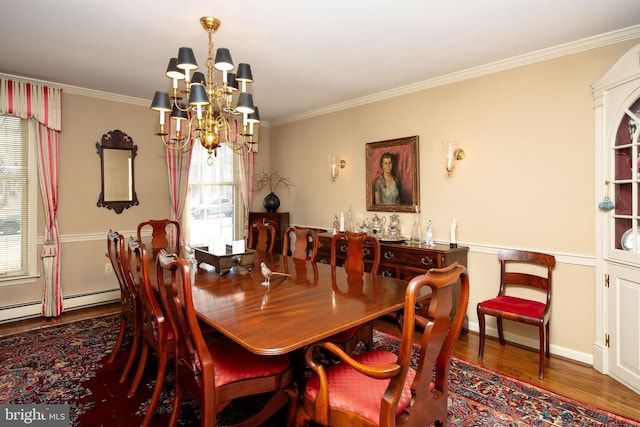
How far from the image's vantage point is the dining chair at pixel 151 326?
6.54 feet

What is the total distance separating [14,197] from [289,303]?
3.68 m

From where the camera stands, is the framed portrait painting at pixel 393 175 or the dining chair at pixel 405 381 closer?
the dining chair at pixel 405 381

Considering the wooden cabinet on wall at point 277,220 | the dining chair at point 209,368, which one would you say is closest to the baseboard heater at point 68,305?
the wooden cabinet on wall at point 277,220

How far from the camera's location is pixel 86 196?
420cm

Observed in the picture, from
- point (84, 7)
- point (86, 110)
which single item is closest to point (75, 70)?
point (86, 110)

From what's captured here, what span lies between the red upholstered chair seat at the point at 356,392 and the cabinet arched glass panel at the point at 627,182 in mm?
2005

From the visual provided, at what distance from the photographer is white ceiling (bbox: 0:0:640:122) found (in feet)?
7.59

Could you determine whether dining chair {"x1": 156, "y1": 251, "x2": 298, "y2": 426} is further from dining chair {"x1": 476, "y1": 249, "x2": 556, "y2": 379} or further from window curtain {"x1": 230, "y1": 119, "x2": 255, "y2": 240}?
window curtain {"x1": 230, "y1": 119, "x2": 255, "y2": 240}

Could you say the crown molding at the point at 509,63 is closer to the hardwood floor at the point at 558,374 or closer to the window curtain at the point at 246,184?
the window curtain at the point at 246,184

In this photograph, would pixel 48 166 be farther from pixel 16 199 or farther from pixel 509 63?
pixel 509 63

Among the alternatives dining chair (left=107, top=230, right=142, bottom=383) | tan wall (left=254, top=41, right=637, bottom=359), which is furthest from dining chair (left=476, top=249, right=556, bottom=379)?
dining chair (left=107, top=230, right=142, bottom=383)

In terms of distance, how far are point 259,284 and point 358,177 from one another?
8.37 feet

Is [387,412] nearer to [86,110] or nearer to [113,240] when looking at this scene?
[113,240]

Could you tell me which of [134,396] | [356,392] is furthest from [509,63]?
[134,396]
